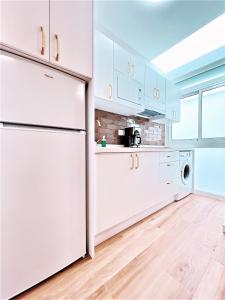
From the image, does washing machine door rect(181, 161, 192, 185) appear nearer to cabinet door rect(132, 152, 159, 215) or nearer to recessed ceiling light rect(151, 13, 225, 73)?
cabinet door rect(132, 152, 159, 215)

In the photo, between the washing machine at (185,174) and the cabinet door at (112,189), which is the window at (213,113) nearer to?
the washing machine at (185,174)

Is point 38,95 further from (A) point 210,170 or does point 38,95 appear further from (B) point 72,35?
(A) point 210,170

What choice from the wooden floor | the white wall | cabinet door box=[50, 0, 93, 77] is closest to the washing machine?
the white wall

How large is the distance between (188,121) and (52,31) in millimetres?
2994

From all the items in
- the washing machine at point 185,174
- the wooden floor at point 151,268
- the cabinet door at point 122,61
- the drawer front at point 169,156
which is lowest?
the wooden floor at point 151,268

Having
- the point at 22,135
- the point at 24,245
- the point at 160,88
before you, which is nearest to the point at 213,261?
the point at 24,245

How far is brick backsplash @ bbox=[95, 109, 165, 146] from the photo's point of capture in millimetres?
1999

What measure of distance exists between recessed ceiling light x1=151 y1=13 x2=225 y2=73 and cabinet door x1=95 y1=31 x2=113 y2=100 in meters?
1.23

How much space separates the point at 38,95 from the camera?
2.92 feet

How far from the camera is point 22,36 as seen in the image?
796 millimetres

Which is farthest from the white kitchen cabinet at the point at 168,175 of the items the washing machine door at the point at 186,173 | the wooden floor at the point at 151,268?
the wooden floor at the point at 151,268

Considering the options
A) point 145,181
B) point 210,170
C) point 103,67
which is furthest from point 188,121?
point 103,67

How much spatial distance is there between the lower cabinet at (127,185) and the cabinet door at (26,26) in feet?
2.76

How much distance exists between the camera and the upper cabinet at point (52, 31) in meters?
0.77
